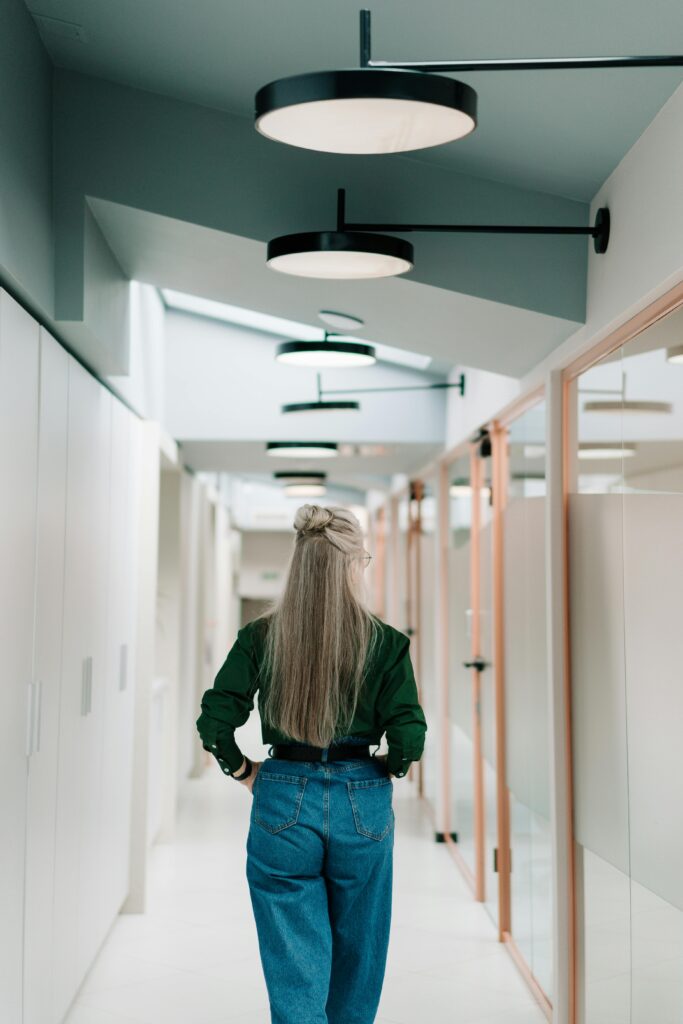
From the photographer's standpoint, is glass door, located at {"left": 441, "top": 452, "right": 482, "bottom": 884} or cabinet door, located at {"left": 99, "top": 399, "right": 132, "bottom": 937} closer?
cabinet door, located at {"left": 99, "top": 399, "right": 132, "bottom": 937}

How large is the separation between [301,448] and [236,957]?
144 inches

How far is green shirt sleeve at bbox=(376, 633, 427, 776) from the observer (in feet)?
10.4

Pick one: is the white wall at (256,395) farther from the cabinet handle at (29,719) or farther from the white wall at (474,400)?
the cabinet handle at (29,719)

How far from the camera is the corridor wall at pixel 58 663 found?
342 centimetres

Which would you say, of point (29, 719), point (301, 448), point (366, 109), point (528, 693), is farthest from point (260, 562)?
point (366, 109)

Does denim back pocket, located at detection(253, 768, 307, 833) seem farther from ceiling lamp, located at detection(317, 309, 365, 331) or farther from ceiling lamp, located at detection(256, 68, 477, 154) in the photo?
ceiling lamp, located at detection(317, 309, 365, 331)

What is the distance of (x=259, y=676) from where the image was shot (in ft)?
10.6

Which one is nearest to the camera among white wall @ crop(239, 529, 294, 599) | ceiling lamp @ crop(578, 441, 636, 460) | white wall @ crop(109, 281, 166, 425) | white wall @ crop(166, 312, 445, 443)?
ceiling lamp @ crop(578, 441, 636, 460)

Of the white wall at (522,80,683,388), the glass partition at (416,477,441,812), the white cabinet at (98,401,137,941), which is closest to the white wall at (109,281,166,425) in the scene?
the white cabinet at (98,401,137,941)

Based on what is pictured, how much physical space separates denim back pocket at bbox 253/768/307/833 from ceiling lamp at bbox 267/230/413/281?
147 cm

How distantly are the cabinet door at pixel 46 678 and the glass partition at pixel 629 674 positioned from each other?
69.7 inches

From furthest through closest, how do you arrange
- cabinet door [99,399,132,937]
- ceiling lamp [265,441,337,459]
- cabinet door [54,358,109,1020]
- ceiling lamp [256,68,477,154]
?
ceiling lamp [265,441,337,459] < cabinet door [99,399,132,937] < cabinet door [54,358,109,1020] < ceiling lamp [256,68,477,154]

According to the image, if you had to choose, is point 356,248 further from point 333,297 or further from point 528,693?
point 528,693

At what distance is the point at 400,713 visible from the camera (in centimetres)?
320
